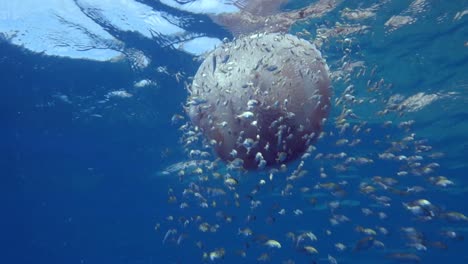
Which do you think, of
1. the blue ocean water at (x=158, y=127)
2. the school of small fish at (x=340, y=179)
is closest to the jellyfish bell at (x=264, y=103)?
the school of small fish at (x=340, y=179)

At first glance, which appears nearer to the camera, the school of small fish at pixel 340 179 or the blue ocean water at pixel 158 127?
the school of small fish at pixel 340 179

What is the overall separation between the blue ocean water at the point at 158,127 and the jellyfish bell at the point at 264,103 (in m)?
1.60

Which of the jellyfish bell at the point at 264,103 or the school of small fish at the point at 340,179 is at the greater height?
the jellyfish bell at the point at 264,103

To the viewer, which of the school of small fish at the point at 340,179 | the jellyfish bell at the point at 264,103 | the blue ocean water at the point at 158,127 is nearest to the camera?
the jellyfish bell at the point at 264,103

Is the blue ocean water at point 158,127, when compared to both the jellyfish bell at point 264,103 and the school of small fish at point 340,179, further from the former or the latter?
the jellyfish bell at point 264,103

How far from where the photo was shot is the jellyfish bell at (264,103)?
7.59m

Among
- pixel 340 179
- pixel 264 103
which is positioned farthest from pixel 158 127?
pixel 264 103

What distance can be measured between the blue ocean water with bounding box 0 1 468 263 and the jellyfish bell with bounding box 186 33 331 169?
5.25 feet

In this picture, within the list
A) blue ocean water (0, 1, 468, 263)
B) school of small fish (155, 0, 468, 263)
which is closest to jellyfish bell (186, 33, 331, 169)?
school of small fish (155, 0, 468, 263)

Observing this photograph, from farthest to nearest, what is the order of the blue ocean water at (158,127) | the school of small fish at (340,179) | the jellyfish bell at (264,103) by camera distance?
the blue ocean water at (158,127), the school of small fish at (340,179), the jellyfish bell at (264,103)

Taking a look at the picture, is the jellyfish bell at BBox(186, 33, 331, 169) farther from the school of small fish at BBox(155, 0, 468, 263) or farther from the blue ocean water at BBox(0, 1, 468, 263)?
the blue ocean water at BBox(0, 1, 468, 263)

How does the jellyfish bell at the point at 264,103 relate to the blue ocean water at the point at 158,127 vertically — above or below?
above

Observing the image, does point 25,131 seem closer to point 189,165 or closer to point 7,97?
point 7,97

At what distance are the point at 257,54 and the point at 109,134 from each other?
508 inches
